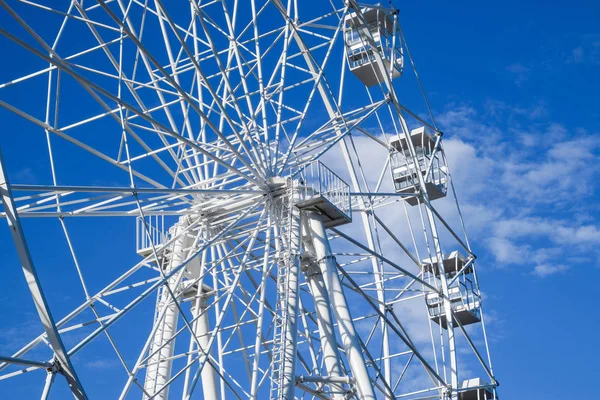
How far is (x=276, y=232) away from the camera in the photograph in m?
23.9

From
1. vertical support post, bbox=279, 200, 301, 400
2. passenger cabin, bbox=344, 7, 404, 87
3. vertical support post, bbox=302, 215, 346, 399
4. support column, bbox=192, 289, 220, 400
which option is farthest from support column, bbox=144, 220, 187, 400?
passenger cabin, bbox=344, 7, 404, 87

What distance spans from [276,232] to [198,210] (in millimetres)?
2074

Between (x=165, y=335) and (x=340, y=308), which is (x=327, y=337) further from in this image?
(x=165, y=335)

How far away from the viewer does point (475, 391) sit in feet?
96.2

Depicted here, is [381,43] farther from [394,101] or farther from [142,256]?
[142,256]

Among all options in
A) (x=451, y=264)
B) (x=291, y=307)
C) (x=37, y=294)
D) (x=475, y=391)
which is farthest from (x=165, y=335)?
(x=451, y=264)

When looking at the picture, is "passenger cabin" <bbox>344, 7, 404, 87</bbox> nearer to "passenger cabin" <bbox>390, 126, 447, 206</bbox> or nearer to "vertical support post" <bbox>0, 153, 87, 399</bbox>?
"passenger cabin" <bbox>390, 126, 447, 206</bbox>

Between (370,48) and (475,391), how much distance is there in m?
10.7

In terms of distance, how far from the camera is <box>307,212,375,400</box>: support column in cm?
2144

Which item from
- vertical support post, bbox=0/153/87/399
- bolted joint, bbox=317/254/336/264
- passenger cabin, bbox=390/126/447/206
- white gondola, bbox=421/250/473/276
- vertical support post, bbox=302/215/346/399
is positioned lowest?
vertical support post, bbox=0/153/87/399

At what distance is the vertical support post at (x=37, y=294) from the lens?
12516mm

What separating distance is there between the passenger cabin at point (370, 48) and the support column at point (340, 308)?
7993 mm

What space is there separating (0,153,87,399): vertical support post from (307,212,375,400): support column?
→ 31.3ft

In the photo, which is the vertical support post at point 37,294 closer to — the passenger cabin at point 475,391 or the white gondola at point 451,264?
the passenger cabin at point 475,391
